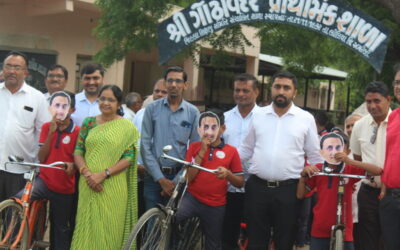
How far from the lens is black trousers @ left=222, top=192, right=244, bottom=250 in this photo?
19.0ft

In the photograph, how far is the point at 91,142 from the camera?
5.07m

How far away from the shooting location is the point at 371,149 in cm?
526

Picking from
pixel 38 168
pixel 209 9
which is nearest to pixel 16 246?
pixel 38 168

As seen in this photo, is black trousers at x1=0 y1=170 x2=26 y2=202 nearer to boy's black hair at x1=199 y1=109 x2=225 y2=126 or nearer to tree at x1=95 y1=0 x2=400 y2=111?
boy's black hair at x1=199 y1=109 x2=225 y2=126

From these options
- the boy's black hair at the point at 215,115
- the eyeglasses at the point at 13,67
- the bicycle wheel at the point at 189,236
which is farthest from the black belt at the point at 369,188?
the eyeglasses at the point at 13,67

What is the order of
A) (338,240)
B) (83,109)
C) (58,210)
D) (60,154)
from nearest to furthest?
(338,240), (60,154), (58,210), (83,109)

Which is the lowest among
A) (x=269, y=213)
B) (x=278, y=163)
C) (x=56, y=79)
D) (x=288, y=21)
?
(x=269, y=213)

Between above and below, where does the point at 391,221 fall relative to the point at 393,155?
below

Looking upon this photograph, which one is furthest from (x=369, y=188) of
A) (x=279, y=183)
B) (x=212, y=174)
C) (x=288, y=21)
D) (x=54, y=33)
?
(x=54, y=33)

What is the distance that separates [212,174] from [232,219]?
0.80m

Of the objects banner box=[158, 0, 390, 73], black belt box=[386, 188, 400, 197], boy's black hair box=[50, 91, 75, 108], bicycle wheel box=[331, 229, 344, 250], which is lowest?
bicycle wheel box=[331, 229, 344, 250]

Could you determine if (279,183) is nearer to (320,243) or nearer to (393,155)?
(320,243)

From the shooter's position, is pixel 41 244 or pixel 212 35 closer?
pixel 41 244

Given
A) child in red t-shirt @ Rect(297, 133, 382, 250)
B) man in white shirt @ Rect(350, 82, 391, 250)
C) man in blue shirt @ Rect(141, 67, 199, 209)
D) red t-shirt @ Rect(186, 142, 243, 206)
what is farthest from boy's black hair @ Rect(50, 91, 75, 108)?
man in white shirt @ Rect(350, 82, 391, 250)
